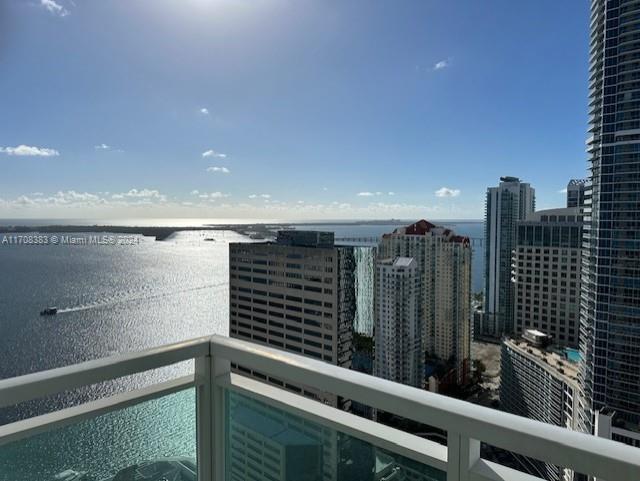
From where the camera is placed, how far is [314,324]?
456 inches

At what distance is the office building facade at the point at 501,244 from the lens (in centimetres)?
1984

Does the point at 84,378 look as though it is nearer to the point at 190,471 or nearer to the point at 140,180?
the point at 190,471

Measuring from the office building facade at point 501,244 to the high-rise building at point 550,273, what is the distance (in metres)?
1.67

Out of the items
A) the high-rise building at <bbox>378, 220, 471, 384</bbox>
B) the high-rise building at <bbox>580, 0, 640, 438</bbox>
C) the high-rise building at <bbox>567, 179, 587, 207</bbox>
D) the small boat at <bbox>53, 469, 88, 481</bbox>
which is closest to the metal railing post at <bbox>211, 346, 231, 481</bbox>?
the small boat at <bbox>53, 469, 88, 481</bbox>

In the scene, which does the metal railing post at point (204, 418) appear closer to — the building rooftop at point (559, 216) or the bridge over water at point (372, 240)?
the building rooftop at point (559, 216)

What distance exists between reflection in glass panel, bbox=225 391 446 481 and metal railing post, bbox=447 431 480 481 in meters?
0.03

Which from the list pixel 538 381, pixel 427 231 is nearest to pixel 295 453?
pixel 538 381

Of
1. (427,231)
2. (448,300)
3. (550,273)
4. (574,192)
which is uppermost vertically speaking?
(574,192)

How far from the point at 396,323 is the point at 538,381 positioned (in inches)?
183

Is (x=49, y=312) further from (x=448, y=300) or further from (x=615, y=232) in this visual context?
(x=615, y=232)

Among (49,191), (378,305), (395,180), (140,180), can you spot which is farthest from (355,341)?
(49,191)

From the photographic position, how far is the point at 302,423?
71 cm

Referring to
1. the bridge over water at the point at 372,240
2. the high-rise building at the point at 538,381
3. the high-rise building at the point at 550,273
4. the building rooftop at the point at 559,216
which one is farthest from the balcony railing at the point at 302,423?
the bridge over water at the point at 372,240

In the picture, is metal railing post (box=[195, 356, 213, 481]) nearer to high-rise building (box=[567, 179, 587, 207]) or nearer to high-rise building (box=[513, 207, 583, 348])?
high-rise building (box=[513, 207, 583, 348])
